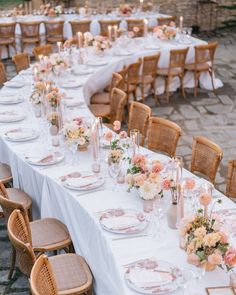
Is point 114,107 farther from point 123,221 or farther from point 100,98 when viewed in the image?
point 123,221

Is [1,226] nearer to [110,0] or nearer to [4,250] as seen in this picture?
[4,250]

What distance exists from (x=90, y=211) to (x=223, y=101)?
564 cm

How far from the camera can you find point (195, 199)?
3816mm

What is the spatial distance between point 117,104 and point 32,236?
2.81 metres

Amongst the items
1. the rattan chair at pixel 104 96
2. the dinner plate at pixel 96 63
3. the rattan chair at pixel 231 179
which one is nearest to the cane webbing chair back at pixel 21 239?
the rattan chair at pixel 231 179

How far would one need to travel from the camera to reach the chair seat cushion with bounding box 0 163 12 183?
17.4 ft

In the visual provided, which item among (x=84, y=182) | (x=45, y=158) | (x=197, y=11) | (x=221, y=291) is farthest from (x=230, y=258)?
(x=197, y=11)

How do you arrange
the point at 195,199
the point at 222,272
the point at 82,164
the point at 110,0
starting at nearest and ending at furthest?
the point at 222,272, the point at 195,199, the point at 82,164, the point at 110,0

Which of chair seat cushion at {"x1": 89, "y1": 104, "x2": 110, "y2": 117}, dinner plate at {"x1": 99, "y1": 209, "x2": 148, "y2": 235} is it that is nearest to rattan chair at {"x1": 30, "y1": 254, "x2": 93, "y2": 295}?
dinner plate at {"x1": 99, "y1": 209, "x2": 148, "y2": 235}

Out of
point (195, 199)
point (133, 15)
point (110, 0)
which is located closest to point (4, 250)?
point (195, 199)

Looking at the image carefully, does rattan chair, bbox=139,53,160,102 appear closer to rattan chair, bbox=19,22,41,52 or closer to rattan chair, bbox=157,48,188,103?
rattan chair, bbox=157,48,188,103

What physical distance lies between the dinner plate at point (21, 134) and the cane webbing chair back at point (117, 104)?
1280 mm

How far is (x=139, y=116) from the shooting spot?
598 centimetres

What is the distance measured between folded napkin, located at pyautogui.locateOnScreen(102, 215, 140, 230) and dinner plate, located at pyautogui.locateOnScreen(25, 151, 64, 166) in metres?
1.15
